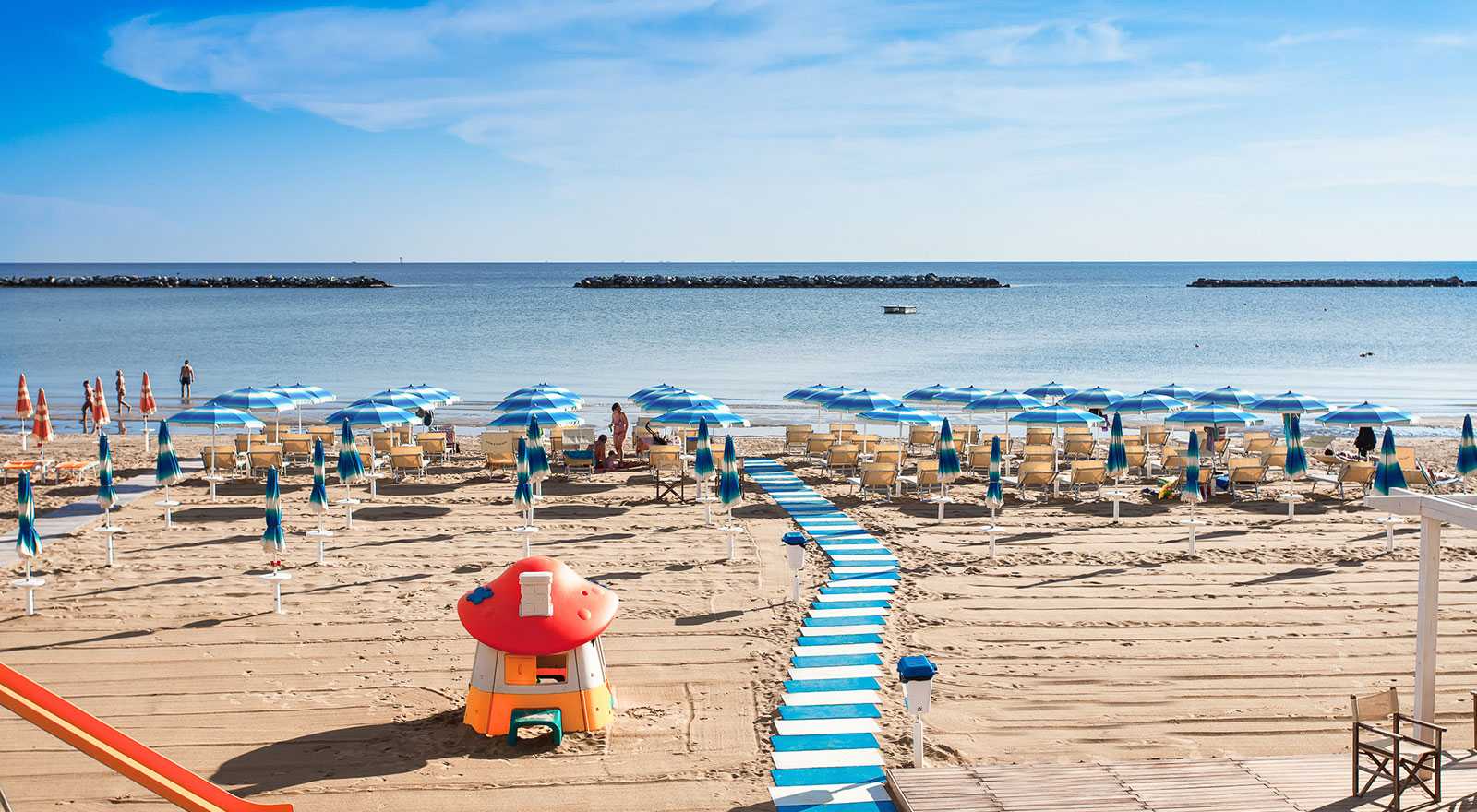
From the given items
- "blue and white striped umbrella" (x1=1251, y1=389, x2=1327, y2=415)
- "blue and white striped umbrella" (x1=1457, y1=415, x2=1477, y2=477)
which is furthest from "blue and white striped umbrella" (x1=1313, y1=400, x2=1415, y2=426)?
"blue and white striped umbrella" (x1=1457, y1=415, x2=1477, y2=477)

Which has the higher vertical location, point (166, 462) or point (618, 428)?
point (166, 462)

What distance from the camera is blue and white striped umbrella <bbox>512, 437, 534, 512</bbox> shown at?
14.7 meters

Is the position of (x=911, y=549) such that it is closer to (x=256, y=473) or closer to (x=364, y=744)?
(x=364, y=744)

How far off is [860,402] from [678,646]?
34.4 feet

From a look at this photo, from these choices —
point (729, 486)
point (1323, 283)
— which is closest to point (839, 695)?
point (729, 486)

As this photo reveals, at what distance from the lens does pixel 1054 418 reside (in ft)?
64.6

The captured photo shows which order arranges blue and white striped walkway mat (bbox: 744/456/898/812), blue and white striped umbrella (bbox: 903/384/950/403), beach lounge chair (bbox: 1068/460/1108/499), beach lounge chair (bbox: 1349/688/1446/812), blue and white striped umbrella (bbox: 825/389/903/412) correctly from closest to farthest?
beach lounge chair (bbox: 1349/688/1446/812) < blue and white striped walkway mat (bbox: 744/456/898/812) < beach lounge chair (bbox: 1068/460/1108/499) < blue and white striped umbrella (bbox: 825/389/903/412) < blue and white striped umbrella (bbox: 903/384/950/403)

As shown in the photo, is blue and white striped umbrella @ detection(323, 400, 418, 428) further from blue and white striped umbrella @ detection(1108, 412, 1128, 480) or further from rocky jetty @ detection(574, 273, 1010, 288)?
rocky jetty @ detection(574, 273, 1010, 288)

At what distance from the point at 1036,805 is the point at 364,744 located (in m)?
4.83

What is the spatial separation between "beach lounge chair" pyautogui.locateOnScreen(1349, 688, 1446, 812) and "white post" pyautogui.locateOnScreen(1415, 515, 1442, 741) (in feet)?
0.70

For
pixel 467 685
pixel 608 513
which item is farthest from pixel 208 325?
pixel 467 685

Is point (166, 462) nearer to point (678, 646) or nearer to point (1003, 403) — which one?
point (678, 646)

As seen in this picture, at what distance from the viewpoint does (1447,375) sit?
44688 millimetres

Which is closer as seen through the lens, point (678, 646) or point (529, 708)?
point (529, 708)
